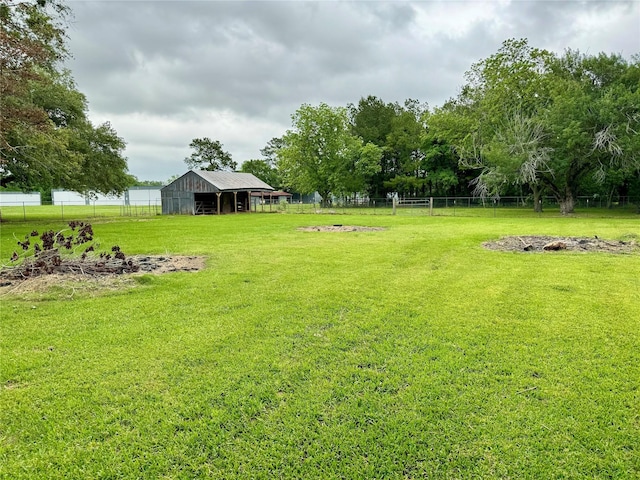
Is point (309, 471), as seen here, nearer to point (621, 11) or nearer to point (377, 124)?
point (621, 11)

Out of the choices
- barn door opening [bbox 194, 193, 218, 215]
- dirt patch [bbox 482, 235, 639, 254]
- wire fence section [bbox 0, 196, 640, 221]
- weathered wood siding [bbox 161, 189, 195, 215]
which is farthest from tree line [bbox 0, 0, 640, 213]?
dirt patch [bbox 482, 235, 639, 254]

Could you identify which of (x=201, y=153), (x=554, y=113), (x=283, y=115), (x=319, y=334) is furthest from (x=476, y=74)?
(x=201, y=153)

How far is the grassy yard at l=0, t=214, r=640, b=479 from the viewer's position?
82.6 inches

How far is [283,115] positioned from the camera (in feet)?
145

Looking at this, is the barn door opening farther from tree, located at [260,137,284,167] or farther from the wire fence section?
tree, located at [260,137,284,167]

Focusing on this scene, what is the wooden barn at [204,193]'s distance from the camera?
3172cm

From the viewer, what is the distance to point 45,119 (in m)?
11.5

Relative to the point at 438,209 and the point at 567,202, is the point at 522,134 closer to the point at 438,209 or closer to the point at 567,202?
the point at 567,202

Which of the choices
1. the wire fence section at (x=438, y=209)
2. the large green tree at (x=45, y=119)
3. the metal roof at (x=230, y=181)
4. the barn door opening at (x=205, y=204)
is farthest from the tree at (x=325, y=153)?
the large green tree at (x=45, y=119)

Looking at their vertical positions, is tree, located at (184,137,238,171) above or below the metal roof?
above

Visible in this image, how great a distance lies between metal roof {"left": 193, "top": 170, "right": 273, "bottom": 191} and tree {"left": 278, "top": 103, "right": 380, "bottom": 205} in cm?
574

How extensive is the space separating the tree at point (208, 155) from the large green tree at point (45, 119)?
42.8 m

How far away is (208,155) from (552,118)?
185 feet

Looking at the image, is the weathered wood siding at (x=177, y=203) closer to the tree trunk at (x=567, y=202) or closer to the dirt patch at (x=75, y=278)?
the dirt patch at (x=75, y=278)
